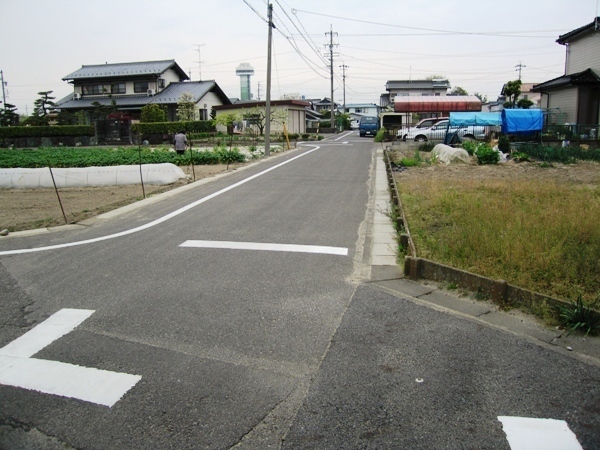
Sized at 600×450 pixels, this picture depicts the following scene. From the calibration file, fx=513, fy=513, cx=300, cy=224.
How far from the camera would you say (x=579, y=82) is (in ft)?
83.8

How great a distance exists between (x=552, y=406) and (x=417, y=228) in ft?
17.9

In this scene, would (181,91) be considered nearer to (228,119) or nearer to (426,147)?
(228,119)

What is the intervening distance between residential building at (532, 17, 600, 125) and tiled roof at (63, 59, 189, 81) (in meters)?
34.1

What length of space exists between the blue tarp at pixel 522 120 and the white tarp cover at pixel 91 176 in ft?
52.0

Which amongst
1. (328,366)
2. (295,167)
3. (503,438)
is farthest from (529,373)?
(295,167)

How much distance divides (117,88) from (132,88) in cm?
151

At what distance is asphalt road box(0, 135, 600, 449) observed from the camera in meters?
3.48

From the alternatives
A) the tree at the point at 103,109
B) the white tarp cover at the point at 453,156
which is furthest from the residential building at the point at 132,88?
the white tarp cover at the point at 453,156

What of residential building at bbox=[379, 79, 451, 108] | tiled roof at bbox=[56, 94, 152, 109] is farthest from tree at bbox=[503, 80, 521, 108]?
tiled roof at bbox=[56, 94, 152, 109]

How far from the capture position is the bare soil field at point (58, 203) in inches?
440

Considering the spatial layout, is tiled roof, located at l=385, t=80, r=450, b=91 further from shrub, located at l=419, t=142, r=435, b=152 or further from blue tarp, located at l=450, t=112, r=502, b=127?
shrub, located at l=419, t=142, r=435, b=152

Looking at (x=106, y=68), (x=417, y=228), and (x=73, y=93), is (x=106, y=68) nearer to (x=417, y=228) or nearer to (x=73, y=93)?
(x=73, y=93)

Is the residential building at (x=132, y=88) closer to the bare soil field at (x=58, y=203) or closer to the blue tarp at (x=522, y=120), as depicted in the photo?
the blue tarp at (x=522, y=120)

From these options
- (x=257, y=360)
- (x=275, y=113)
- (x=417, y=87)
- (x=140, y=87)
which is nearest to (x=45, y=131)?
(x=140, y=87)
